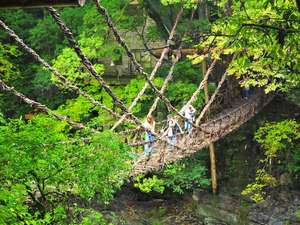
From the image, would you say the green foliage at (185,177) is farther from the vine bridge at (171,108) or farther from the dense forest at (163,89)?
the vine bridge at (171,108)

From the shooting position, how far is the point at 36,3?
2188 millimetres

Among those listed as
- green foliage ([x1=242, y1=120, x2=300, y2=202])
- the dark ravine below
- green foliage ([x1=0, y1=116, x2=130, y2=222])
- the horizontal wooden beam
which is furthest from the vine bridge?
the horizontal wooden beam

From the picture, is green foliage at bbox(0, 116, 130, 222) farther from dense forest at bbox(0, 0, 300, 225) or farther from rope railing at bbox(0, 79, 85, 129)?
dense forest at bbox(0, 0, 300, 225)

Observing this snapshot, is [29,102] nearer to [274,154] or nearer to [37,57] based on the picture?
[37,57]

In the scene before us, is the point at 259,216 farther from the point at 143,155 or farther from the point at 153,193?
the point at 143,155

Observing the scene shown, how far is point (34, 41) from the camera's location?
11.4 metres

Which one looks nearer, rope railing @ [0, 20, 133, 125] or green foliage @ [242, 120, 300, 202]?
rope railing @ [0, 20, 133, 125]

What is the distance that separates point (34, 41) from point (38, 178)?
7.87 metres

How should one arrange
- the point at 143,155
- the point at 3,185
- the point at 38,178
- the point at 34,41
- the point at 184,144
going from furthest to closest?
the point at 34,41 < the point at 184,144 < the point at 143,155 < the point at 38,178 < the point at 3,185

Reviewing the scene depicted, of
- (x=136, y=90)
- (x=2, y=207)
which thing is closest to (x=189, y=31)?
(x=136, y=90)

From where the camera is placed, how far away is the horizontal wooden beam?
212cm

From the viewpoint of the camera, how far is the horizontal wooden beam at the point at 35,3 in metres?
2.12

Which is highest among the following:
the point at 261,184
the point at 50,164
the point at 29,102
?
the point at 29,102

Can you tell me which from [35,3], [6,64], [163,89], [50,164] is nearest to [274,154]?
[163,89]
